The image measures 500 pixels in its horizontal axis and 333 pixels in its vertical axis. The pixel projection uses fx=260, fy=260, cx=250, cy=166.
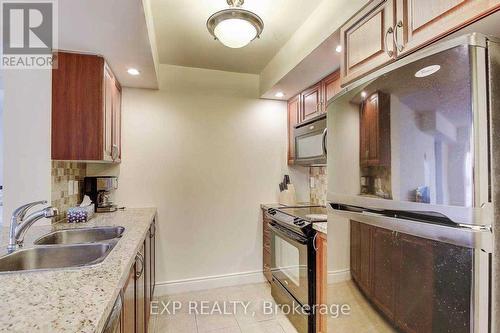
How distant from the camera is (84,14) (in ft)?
4.67

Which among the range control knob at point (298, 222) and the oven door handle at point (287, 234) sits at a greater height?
the range control knob at point (298, 222)

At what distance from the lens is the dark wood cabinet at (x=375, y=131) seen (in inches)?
38.9

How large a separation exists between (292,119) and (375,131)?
2.03m

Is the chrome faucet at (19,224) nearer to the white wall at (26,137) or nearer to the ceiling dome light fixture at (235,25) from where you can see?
the white wall at (26,137)

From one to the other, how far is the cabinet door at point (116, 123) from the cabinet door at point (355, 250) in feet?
6.65

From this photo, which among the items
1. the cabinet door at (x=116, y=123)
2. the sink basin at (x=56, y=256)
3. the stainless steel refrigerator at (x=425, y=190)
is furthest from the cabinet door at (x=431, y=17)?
the cabinet door at (x=116, y=123)

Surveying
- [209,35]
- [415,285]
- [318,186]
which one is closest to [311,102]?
[318,186]

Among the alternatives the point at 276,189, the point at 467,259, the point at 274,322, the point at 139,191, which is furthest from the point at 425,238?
the point at 139,191

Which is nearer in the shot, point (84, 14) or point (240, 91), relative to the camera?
point (84, 14)

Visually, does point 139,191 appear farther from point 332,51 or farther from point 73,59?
point 332,51

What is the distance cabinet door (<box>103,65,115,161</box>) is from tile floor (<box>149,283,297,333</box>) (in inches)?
59.0

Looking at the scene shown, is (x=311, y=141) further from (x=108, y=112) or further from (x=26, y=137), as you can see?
(x=26, y=137)

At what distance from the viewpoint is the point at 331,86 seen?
2.23 meters

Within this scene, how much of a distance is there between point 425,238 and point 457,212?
0.14 m
